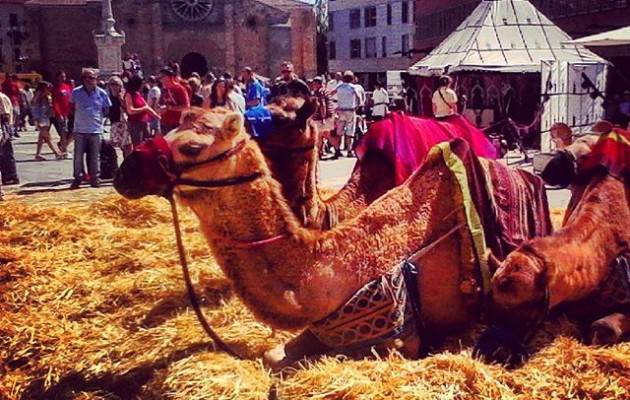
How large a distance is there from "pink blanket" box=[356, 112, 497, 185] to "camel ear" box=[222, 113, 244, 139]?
153cm

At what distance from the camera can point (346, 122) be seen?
16688 millimetres

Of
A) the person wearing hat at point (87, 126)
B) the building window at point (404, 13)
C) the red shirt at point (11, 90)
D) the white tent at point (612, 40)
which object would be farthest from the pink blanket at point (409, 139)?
the building window at point (404, 13)

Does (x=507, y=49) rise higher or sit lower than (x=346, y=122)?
higher

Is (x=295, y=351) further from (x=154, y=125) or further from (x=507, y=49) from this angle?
(x=507, y=49)

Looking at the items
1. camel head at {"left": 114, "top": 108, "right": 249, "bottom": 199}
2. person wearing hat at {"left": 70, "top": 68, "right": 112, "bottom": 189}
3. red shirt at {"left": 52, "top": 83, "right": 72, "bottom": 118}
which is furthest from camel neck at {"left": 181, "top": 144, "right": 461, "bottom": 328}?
red shirt at {"left": 52, "top": 83, "right": 72, "bottom": 118}

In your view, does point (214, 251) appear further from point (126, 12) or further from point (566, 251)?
point (126, 12)

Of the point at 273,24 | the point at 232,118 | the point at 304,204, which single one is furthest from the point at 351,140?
the point at 273,24

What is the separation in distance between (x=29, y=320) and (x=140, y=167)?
1.80 metres

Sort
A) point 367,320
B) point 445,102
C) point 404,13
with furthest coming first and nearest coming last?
point 404,13 → point 445,102 → point 367,320

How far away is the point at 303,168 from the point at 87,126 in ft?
26.2

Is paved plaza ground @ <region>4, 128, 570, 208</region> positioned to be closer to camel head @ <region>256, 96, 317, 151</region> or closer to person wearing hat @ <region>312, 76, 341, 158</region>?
person wearing hat @ <region>312, 76, 341, 158</region>

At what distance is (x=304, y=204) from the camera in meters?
4.65

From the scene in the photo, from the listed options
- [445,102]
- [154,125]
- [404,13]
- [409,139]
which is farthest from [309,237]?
[404,13]

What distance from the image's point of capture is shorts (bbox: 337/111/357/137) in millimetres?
16547
